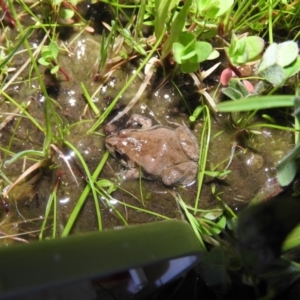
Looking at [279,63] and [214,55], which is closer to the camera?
[279,63]

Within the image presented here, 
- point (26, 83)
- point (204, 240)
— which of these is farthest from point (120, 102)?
point (204, 240)

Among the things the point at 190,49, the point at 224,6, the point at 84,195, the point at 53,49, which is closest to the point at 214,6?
the point at 224,6

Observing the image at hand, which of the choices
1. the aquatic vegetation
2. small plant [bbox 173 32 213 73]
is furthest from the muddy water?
small plant [bbox 173 32 213 73]

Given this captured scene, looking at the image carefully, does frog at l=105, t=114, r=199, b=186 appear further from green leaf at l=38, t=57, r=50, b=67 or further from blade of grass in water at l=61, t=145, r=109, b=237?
green leaf at l=38, t=57, r=50, b=67

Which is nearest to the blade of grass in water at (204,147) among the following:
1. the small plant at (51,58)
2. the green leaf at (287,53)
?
the green leaf at (287,53)

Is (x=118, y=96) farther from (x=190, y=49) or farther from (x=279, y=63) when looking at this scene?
(x=279, y=63)

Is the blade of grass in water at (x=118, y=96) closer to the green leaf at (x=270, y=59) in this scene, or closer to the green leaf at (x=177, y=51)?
the green leaf at (x=177, y=51)
